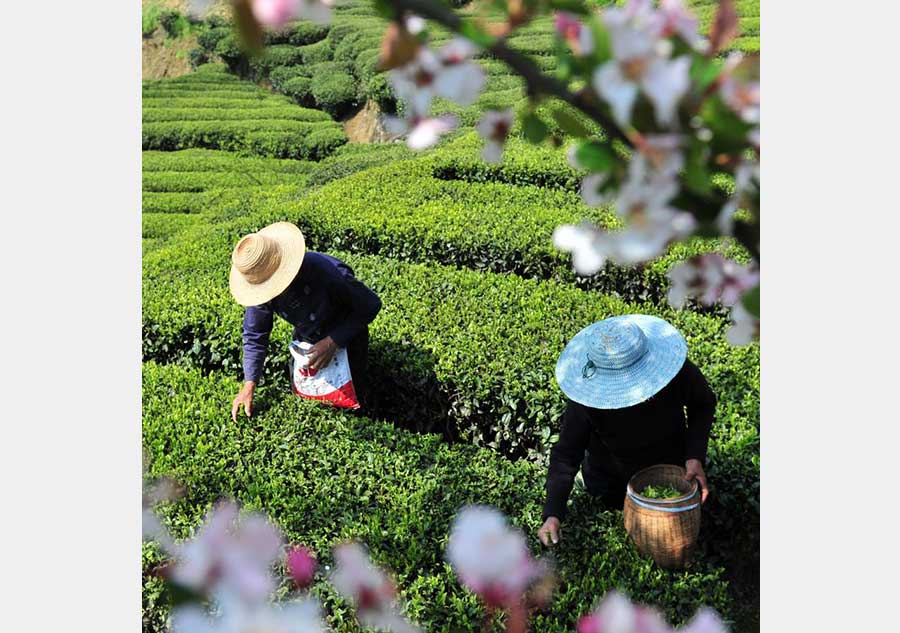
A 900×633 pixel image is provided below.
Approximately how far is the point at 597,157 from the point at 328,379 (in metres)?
2.99

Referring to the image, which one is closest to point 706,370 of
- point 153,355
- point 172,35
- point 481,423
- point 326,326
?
point 481,423

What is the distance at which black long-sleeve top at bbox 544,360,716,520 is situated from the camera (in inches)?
105

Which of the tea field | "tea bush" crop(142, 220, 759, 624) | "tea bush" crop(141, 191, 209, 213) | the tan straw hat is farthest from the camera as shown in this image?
"tea bush" crop(141, 191, 209, 213)

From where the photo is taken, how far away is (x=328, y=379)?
142 inches

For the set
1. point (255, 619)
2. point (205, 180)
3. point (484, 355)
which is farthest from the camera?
point (205, 180)

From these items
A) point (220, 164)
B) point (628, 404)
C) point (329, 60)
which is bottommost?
point (329, 60)

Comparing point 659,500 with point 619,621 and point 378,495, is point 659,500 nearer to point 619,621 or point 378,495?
point 378,495

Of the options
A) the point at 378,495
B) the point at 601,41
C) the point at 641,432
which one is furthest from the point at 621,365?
the point at 601,41

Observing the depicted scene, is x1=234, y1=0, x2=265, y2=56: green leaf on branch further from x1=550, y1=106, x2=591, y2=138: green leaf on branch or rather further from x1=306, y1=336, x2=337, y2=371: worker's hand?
x1=306, y1=336, x2=337, y2=371: worker's hand

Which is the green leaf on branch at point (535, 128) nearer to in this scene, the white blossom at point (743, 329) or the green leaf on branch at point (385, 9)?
the green leaf on branch at point (385, 9)

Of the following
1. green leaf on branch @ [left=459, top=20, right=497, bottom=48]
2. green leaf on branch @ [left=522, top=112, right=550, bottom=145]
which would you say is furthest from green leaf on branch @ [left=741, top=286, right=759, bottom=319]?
green leaf on branch @ [left=459, top=20, right=497, bottom=48]

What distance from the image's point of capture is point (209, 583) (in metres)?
0.82

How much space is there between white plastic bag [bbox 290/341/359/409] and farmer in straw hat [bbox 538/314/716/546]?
3.83 ft

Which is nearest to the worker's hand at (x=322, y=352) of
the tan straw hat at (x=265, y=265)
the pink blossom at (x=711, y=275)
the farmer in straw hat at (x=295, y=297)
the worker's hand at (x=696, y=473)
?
the farmer in straw hat at (x=295, y=297)
